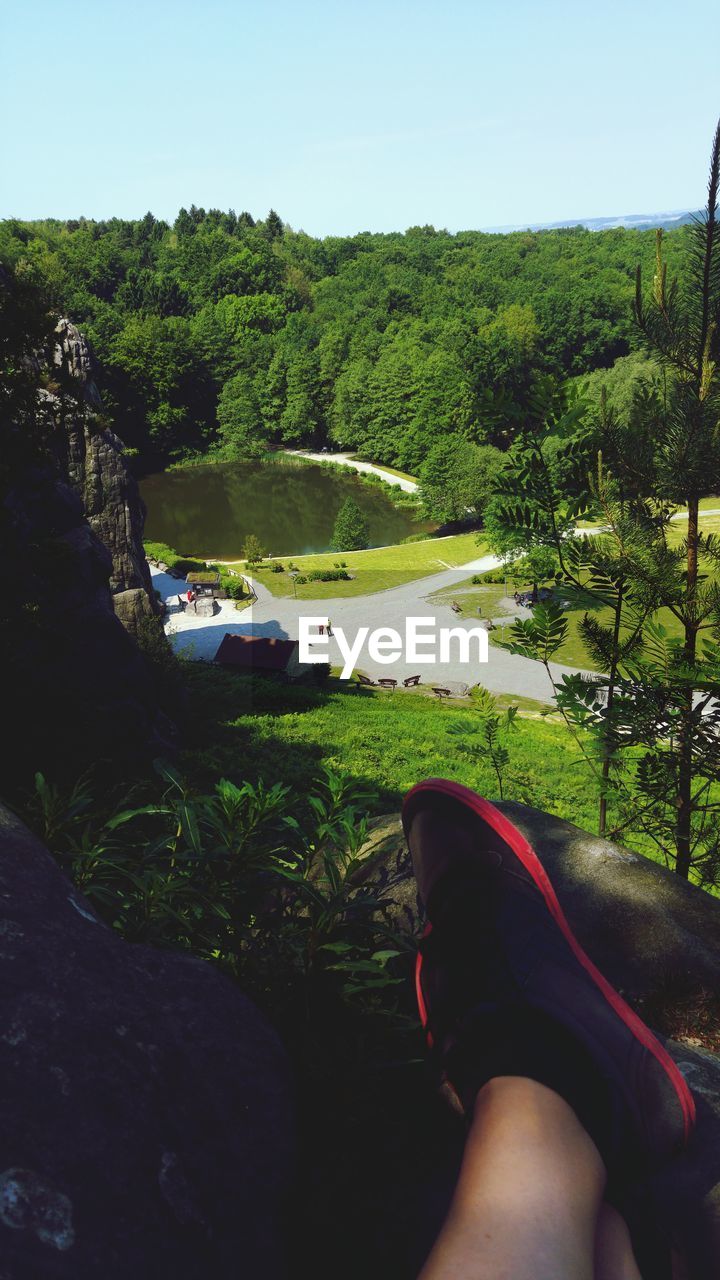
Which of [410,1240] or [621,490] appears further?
[621,490]

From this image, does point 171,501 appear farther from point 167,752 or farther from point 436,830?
point 436,830

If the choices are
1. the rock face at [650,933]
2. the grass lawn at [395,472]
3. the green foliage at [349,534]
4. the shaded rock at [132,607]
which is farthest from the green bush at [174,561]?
the rock face at [650,933]

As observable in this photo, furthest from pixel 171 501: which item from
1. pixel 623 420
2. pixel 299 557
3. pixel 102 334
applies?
pixel 623 420

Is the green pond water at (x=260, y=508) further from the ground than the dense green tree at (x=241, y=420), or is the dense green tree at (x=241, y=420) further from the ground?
the dense green tree at (x=241, y=420)

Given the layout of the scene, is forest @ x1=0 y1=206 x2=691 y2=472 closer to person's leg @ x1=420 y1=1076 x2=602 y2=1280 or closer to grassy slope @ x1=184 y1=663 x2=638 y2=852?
grassy slope @ x1=184 y1=663 x2=638 y2=852

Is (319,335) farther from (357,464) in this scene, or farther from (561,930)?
(561,930)

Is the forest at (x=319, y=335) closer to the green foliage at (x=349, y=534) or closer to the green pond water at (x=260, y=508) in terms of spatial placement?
the green pond water at (x=260, y=508)
